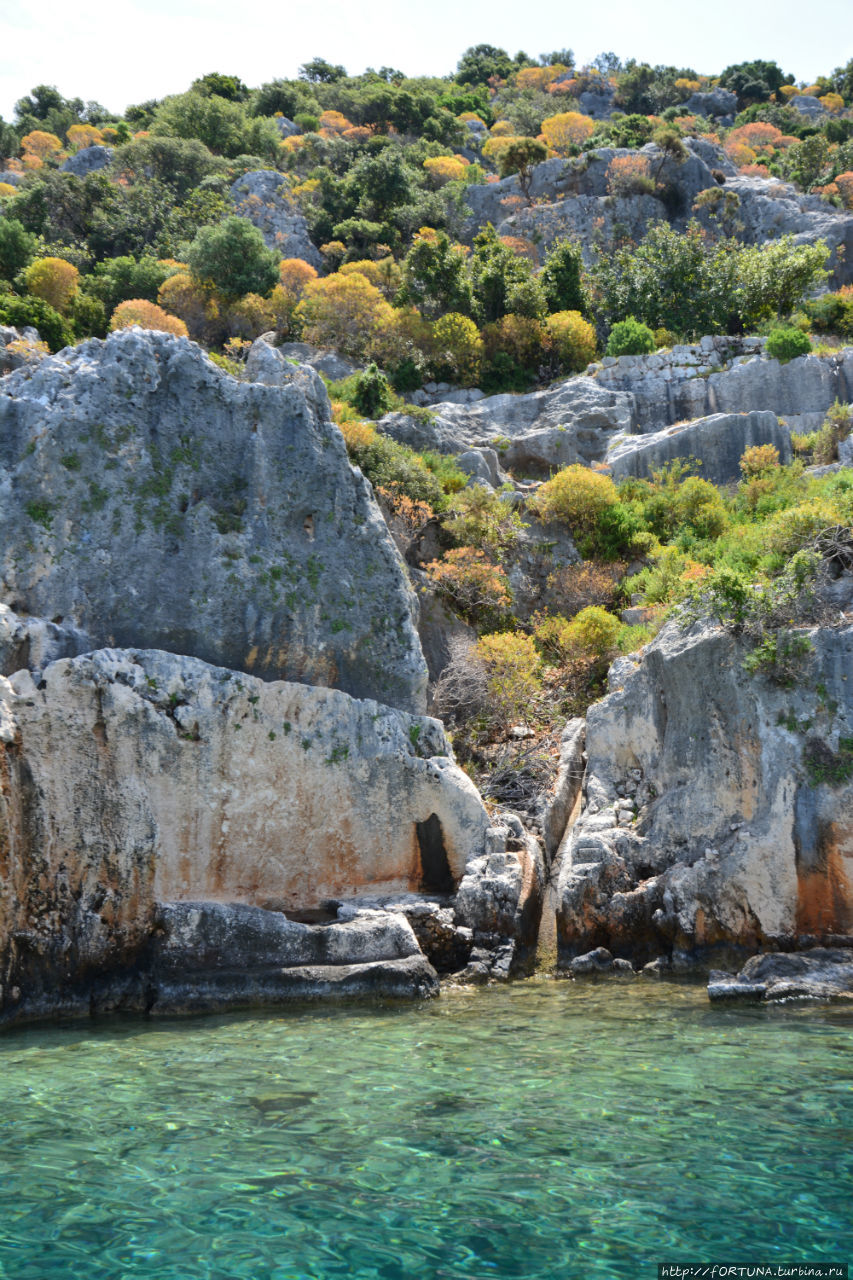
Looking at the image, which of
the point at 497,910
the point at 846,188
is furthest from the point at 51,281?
the point at 846,188

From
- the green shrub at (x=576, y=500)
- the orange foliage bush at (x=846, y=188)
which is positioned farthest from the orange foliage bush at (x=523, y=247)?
the green shrub at (x=576, y=500)

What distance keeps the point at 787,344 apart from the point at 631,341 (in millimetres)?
5828

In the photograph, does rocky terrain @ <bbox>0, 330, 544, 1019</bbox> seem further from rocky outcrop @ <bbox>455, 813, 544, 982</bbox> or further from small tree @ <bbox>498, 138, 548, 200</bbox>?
small tree @ <bbox>498, 138, 548, 200</bbox>

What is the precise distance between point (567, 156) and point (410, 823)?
178 feet

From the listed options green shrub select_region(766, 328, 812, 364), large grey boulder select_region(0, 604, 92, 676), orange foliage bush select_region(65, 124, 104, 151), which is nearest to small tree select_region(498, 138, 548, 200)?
green shrub select_region(766, 328, 812, 364)

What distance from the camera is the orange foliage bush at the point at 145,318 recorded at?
106ft

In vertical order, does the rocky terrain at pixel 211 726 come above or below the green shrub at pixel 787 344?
below

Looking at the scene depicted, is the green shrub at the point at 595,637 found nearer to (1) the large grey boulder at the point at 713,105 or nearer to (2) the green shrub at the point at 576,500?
(2) the green shrub at the point at 576,500

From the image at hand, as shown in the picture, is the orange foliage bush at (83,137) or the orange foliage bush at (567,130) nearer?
the orange foliage bush at (567,130)

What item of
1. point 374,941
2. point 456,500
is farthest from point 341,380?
point 374,941

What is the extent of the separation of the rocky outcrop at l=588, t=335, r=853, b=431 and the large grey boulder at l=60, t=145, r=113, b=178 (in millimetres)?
37997

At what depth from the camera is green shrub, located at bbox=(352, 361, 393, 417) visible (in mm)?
29094

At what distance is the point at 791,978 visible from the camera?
38.4 feet

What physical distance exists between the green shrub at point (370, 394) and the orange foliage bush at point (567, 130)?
3951cm
